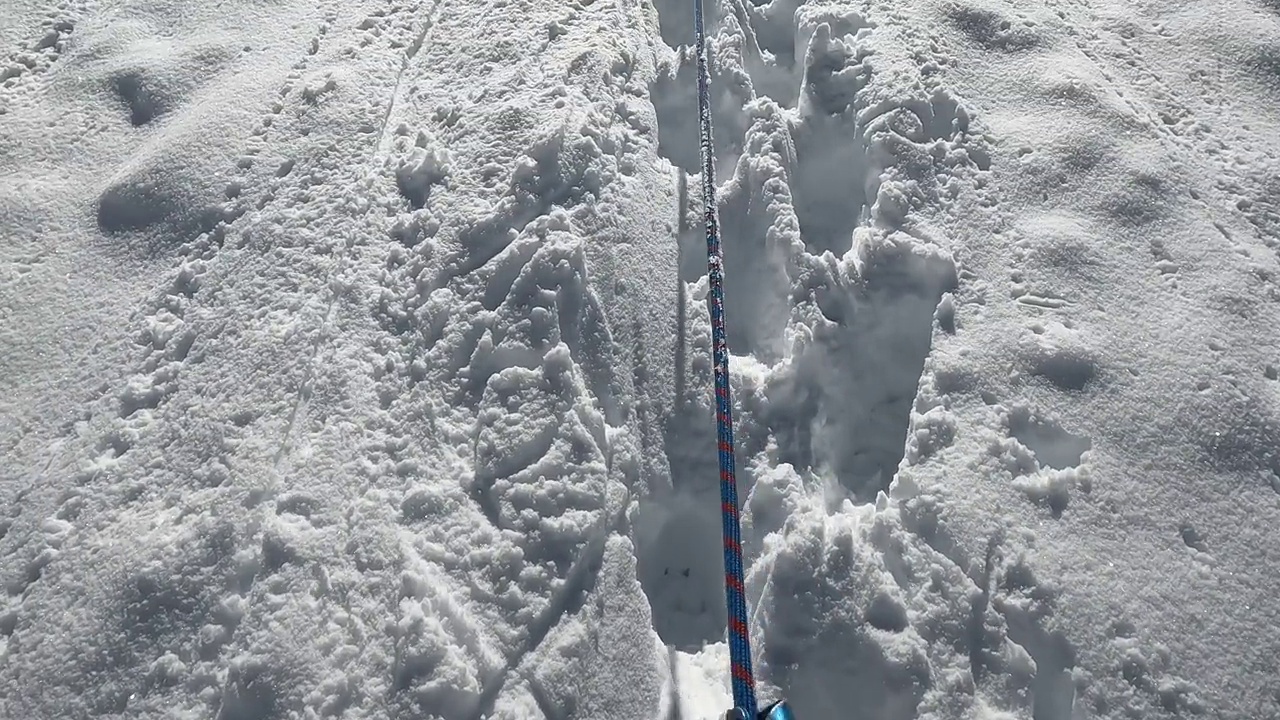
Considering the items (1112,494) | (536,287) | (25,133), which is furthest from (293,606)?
(25,133)

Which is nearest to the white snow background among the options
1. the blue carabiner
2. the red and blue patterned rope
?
the red and blue patterned rope

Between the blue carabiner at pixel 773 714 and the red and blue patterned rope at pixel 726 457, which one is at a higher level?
the red and blue patterned rope at pixel 726 457

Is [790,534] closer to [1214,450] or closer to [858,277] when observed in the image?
[858,277]

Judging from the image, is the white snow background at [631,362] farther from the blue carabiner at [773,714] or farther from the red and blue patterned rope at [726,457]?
the blue carabiner at [773,714]

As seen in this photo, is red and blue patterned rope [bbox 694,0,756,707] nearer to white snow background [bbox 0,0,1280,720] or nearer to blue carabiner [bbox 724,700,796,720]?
blue carabiner [bbox 724,700,796,720]

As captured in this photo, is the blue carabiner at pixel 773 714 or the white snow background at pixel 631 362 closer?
the blue carabiner at pixel 773 714

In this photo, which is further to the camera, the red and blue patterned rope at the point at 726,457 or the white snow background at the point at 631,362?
the white snow background at the point at 631,362

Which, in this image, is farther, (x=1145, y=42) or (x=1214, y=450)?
(x=1145, y=42)

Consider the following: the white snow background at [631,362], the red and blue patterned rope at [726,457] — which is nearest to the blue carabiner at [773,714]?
the red and blue patterned rope at [726,457]

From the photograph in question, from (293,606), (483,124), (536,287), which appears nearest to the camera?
(293,606)
